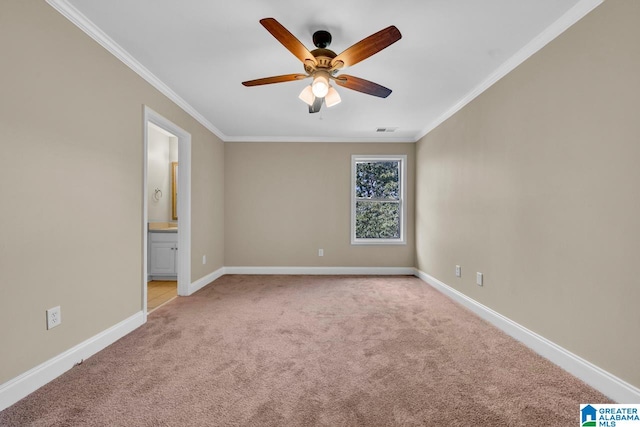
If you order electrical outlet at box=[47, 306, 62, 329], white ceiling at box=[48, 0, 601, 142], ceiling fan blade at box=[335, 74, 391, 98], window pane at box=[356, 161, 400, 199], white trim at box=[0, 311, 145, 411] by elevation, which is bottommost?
white trim at box=[0, 311, 145, 411]

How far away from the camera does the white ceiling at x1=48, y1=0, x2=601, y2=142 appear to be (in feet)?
6.17

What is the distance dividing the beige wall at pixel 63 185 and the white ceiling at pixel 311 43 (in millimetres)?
291

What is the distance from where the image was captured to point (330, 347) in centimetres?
229

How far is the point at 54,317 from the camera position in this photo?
1845 millimetres

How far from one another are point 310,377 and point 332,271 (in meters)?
3.23

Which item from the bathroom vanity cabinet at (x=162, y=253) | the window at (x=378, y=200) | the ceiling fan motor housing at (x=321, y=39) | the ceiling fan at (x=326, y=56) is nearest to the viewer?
the ceiling fan at (x=326, y=56)

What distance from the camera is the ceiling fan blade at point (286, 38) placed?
163 centimetres

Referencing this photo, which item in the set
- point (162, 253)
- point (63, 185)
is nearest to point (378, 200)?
point (162, 253)

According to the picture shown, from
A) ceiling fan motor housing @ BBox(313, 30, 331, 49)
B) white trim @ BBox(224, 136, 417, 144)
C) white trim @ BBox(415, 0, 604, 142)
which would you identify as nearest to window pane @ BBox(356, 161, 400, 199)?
white trim @ BBox(224, 136, 417, 144)

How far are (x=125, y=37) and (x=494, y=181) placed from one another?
11.2ft

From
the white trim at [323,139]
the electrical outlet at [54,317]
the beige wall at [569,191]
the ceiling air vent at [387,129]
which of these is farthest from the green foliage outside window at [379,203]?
the electrical outlet at [54,317]

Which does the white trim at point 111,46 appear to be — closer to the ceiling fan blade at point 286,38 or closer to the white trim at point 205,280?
the ceiling fan blade at point 286,38

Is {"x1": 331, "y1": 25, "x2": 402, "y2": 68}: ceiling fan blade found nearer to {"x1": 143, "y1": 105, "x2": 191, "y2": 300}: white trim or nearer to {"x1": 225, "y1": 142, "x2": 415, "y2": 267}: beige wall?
{"x1": 143, "y1": 105, "x2": 191, "y2": 300}: white trim

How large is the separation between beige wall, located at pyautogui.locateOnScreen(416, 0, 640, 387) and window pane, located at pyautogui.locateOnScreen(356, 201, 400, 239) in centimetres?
206
